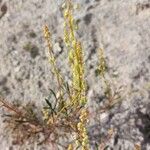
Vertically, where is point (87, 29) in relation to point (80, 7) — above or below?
below

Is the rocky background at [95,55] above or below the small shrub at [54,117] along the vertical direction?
above

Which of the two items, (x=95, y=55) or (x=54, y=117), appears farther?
(x=95, y=55)

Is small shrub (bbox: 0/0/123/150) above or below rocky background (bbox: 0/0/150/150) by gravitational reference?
below

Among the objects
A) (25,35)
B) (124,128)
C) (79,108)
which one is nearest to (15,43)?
(25,35)

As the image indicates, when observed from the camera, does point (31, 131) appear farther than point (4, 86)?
No

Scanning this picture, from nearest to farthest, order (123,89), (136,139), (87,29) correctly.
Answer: (136,139) → (123,89) → (87,29)

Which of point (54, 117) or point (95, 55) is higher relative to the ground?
point (95, 55)

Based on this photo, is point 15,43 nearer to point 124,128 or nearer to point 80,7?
point 80,7

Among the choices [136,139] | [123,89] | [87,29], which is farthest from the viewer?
[87,29]
